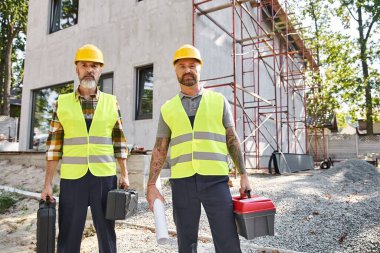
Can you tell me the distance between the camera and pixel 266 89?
48.5 ft

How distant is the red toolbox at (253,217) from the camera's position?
2.35 metres

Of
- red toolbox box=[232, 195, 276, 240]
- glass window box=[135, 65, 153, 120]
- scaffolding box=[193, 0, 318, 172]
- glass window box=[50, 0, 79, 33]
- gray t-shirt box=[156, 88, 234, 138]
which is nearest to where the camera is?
red toolbox box=[232, 195, 276, 240]

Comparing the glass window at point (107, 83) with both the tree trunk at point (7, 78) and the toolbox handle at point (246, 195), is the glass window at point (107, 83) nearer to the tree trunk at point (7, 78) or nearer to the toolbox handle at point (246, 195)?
the toolbox handle at point (246, 195)

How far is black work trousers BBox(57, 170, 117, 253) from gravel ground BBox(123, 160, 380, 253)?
1529mm

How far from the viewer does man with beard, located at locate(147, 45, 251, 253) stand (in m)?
2.43

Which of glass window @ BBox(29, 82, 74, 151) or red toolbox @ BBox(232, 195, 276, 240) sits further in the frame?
glass window @ BBox(29, 82, 74, 151)

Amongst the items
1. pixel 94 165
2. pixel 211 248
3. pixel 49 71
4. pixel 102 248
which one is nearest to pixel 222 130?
pixel 94 165

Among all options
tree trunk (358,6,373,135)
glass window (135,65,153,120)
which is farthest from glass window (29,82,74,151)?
tree trunk (358,6,373,135)

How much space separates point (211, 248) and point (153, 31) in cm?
704

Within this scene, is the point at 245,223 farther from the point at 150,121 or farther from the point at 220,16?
the point at 220,16

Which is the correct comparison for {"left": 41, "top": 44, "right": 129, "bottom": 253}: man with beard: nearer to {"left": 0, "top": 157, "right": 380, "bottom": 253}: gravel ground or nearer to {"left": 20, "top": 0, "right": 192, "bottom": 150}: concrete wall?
{"left": 0, "top": 157, "right": 380, "bottom": 253}: gravel ground

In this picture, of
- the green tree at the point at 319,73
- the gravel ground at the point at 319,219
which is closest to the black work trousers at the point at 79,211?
the gravel ground at the point at 319,219

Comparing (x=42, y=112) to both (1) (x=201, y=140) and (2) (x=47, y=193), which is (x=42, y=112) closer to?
(2) (x=47, y=193)

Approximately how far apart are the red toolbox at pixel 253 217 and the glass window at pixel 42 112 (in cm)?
1071
